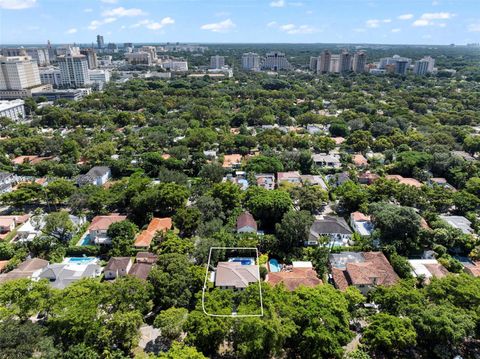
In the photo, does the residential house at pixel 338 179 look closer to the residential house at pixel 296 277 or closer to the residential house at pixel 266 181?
the residential house at pixel 266 181

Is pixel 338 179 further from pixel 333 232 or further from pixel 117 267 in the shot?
pixel 117 267

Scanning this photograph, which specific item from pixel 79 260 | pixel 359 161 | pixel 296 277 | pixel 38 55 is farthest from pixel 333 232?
pixel 38 55

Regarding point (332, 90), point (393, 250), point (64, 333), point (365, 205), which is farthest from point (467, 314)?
point (332, 90)

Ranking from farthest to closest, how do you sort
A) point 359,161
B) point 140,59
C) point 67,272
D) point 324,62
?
1. point 140,59
2. point 324,62
3. point 359,161
4. point 67,272

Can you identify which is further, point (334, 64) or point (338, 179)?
point (334, 64)

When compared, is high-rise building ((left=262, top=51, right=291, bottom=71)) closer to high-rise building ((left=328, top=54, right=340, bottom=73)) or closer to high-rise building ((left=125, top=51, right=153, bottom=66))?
high-rise building ((left=328, top=54, right=340, bottom=73))

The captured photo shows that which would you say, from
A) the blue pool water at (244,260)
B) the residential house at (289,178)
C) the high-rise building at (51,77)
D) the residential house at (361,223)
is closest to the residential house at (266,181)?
the residential house at (289,178)

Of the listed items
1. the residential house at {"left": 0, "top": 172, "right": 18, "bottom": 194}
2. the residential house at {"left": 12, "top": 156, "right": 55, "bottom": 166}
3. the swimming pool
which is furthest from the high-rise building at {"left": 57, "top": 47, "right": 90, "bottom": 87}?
the swimming pool

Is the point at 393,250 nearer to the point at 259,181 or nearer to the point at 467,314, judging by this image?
the point at 467,314

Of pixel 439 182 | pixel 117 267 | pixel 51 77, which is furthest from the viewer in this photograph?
pixel 51 77
